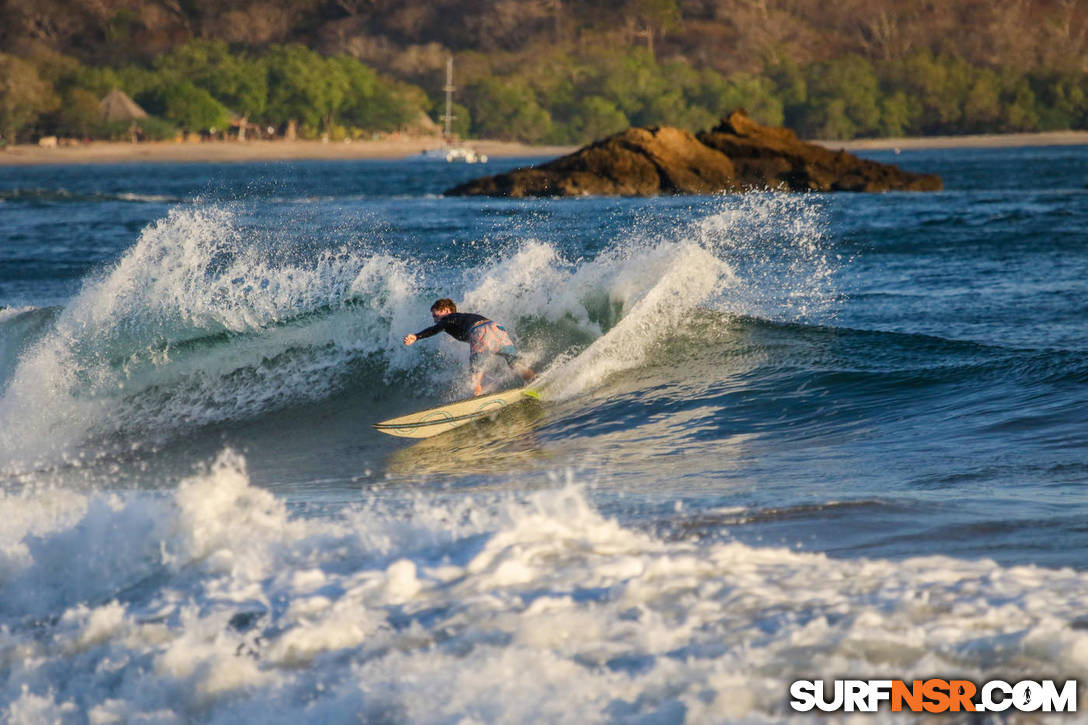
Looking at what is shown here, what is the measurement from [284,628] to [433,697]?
90 centimetres

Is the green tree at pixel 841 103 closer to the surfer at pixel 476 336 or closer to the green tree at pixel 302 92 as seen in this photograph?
the green tree at pixel 302 92

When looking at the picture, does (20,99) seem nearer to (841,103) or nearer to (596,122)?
(596,122)

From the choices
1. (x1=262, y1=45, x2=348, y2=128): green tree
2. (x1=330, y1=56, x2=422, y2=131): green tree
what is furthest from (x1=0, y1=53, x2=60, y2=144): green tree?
(x1=330, y1=56, x2=422, y2=131): green tree

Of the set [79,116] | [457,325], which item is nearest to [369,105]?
[79,116]

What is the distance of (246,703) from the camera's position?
4.50 meters

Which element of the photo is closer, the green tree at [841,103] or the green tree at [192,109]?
the green tree at [192,109]

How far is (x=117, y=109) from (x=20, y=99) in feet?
33.7

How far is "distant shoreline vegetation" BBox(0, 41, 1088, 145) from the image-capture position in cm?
13962

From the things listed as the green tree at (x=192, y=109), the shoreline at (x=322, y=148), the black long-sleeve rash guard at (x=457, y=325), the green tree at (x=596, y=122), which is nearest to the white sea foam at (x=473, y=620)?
the black long-sleeve rash guard at (x=457, y=325)

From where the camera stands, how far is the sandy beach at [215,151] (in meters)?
118

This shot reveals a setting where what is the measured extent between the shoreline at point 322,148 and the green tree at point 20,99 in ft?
9.23

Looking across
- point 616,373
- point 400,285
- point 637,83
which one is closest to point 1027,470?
point 616,373
